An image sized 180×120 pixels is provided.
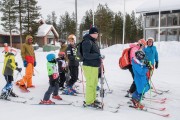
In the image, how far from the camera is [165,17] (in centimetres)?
3447

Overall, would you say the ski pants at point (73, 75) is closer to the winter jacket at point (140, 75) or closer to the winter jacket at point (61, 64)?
the winter jacket at point (61, 64)

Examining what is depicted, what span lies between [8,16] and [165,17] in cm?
2738

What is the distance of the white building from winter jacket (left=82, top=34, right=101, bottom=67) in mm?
28257

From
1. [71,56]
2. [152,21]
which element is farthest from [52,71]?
[152,21]

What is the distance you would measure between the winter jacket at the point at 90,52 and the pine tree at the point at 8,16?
1701 inches

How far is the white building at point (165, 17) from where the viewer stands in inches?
1303

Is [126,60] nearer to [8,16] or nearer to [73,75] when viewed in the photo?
[73,75]

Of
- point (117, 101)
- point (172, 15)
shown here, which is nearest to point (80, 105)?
point (117, 101)

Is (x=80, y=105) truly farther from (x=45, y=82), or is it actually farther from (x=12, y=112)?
(x=45, y=82)

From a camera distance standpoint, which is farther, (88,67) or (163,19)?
(163,19)

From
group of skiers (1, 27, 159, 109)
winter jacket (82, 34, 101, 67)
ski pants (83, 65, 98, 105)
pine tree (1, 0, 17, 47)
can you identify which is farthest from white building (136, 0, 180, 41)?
ski pants (83, 65, 98, 105)

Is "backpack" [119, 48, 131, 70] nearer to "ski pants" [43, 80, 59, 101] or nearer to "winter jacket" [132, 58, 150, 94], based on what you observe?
"winter jacket" [132, 58, 150, 94]

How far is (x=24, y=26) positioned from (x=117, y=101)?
138ft

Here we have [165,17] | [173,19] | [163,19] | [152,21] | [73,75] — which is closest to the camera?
[73,75]
